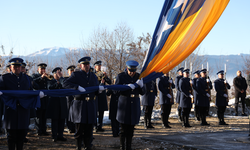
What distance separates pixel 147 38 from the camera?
21.6 m

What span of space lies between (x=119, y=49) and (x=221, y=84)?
38.9ft

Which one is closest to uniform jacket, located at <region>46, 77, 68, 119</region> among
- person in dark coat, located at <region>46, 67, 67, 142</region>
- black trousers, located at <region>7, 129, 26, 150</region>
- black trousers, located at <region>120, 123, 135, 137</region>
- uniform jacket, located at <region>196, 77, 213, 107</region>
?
person in dark coat, located at <region>46, 67, 67, 142</region>

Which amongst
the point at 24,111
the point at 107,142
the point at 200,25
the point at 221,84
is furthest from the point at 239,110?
the point at 24,111

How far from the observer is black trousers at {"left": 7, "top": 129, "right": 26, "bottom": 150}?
17.7 ft

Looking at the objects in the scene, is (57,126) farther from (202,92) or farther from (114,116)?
(202,92)

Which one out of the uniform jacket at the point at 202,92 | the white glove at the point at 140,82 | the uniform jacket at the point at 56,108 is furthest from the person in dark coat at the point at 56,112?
the uniform jacket at the point at 202,92

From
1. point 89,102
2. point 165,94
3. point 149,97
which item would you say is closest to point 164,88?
point 165,94

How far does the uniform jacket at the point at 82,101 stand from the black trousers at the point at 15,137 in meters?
1.08

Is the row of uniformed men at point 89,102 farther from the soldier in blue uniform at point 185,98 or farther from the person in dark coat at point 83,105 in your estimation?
the soldier in blue uniform at point 185,98

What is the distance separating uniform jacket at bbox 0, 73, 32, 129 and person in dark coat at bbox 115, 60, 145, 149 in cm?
200

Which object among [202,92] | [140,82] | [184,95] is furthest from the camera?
[202,92]

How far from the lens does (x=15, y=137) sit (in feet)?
17.9

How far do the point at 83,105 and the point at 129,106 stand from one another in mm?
1029

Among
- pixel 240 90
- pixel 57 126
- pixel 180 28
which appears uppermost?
pixel 180 28
